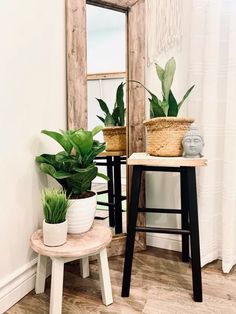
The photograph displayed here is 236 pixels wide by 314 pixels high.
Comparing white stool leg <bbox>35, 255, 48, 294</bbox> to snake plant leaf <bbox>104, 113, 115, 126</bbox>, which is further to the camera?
snake plant leaf <bbox>104, 113, 115, 126</bbox>

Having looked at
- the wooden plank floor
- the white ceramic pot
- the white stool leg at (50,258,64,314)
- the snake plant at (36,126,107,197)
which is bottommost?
the wooden plank floor

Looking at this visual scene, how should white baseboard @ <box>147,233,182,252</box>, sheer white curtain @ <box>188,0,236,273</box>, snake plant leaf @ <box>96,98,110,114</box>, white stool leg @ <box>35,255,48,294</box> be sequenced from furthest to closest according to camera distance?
white baseboard @ <box>147,233,182,252</box> → snake plant leaf @ <box>96,98,110,114</box> → sheer white curtain @ <box>188,0,236,273</box> → white stool leg @ <box>35,255,48,294</box>

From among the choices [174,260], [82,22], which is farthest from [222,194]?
[82,22]

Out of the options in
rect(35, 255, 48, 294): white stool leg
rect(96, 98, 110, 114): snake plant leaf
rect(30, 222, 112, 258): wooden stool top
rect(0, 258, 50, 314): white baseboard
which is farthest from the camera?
rect(96, 98, 110, 114): snake plant leaf

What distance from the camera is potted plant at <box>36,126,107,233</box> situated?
1259 mm

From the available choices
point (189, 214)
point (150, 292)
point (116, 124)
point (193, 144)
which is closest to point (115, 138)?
point (116, 124)

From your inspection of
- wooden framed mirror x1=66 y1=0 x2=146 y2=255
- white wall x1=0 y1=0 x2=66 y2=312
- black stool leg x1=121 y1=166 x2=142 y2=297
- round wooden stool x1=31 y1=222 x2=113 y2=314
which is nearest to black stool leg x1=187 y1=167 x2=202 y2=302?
black stool leg x1=121 y1=166 x2=142 y2=297

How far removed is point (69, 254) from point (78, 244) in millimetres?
73

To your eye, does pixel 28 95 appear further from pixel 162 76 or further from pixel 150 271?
pixel 150 271

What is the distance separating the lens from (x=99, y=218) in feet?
5.54

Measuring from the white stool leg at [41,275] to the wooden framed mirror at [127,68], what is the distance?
1.60 ft

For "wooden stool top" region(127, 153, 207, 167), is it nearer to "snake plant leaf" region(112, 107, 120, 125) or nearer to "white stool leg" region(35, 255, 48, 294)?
"snake plant leaf" region(112, 107, 120, 125)

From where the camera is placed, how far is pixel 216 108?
156cm

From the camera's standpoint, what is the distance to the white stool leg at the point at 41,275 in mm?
1342
